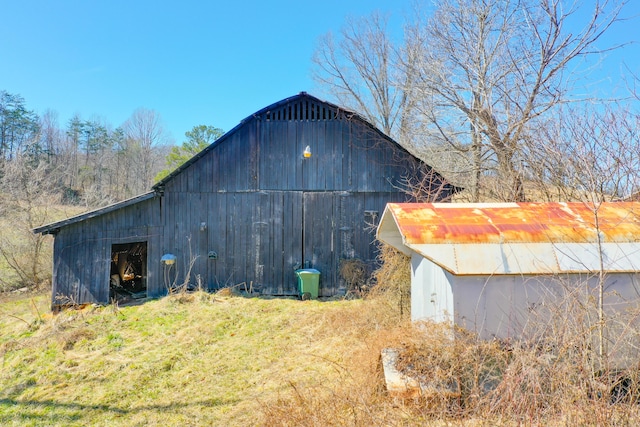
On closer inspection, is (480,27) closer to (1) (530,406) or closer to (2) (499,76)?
(2) (499,76)

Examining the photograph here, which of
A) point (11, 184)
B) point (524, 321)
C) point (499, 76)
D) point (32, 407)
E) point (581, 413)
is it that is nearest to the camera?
point (581, 413)

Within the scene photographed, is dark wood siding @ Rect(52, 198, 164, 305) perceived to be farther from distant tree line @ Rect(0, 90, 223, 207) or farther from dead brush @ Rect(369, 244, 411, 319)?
distant tree line @ Rect(0, 90, 223, 207)

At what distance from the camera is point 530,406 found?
2.51 meters

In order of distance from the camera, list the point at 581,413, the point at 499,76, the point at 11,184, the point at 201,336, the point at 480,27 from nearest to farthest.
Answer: the point at 581,413
the point at 201,336
the point at 499,76
the point at 480,27
the point at 11,184

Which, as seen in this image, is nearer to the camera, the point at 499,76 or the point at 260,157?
the point at 499,76

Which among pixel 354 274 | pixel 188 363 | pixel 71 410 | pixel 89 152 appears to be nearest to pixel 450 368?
pixel 188 363

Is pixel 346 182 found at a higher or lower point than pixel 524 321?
higher

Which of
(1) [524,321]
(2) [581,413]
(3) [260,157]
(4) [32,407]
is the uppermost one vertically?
(3) [260,157]

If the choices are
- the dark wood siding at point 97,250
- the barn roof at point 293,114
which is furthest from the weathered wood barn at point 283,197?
the dark wood siding at point 97,250

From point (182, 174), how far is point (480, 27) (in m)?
9.69

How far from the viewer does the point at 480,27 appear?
9344 millimetres

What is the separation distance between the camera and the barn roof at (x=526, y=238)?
138 inches

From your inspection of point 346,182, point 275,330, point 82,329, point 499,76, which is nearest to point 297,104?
point 346,182

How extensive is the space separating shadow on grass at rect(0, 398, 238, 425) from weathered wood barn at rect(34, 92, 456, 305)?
507 centimetres
